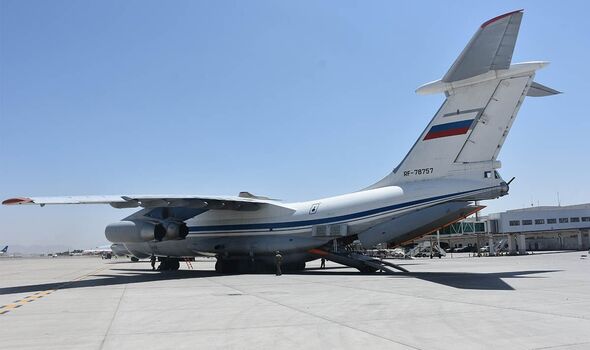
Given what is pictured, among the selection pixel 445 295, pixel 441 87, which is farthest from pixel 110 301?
pixel 441 87

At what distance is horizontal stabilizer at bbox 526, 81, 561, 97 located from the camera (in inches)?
723

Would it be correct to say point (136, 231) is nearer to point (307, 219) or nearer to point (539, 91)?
point (307, 219)

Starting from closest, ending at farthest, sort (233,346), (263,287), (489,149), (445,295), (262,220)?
1. (233,346)
2. (445,295)
3. (263,287)
4. (489,149)
5. (262,220)

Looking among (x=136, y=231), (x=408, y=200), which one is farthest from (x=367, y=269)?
(x=136, y=231)

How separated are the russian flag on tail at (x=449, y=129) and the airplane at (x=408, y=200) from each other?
3 cm

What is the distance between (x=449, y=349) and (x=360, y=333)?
146 cm

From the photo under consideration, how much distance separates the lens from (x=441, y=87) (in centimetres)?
1753

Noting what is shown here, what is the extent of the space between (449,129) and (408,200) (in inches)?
112

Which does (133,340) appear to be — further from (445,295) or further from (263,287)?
(263,287)

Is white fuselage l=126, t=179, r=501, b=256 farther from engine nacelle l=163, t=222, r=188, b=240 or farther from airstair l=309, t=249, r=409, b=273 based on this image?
engine nacelle l=163, t=222, r=188, b=240

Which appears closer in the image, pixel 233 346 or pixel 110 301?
pixel 233 346

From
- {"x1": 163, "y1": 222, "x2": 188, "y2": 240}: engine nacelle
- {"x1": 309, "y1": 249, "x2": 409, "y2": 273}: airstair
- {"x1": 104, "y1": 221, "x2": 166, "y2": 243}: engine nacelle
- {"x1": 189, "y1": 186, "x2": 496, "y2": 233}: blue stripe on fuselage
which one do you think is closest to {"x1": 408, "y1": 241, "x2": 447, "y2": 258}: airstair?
{"x1": 189, "y1": 186, "x2": 496, "y2": 233}: blue stripe on fuselage

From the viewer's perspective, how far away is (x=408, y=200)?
60.1 feet

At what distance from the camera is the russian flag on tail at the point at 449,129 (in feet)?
56.7
